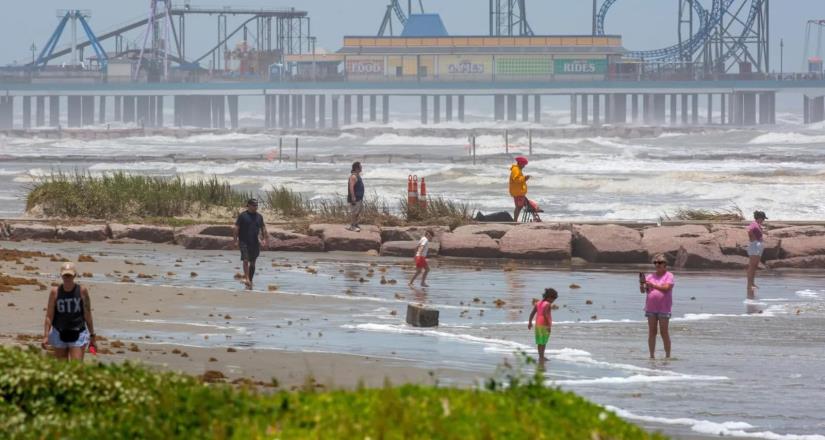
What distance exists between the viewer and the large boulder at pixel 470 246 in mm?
23062

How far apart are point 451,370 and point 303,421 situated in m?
5.63

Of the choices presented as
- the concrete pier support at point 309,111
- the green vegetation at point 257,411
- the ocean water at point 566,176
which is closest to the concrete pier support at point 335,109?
the concrete pier support at point 309,111

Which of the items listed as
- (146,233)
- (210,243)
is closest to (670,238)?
(210,243)

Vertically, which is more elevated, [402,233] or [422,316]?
[402,233]

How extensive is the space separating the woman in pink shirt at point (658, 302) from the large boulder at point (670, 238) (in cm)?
852

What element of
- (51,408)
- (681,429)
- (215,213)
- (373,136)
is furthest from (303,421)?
(373,136)

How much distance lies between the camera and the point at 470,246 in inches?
912

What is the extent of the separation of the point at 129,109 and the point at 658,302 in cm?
14892

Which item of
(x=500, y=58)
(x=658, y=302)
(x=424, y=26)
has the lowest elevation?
(x=658, y=302)

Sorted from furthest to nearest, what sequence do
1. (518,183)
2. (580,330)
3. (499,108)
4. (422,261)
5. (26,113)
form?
(26,113), (499,108), (518,183), (422,261), (580,330)

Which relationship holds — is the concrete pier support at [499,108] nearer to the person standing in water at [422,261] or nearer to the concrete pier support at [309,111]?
the concrete pier support at [309,111]

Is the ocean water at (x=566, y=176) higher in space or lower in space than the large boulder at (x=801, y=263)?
Answer: higher

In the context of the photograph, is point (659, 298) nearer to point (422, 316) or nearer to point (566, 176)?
point (422, 316)

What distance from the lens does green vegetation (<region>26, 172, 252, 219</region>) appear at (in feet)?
89.0
